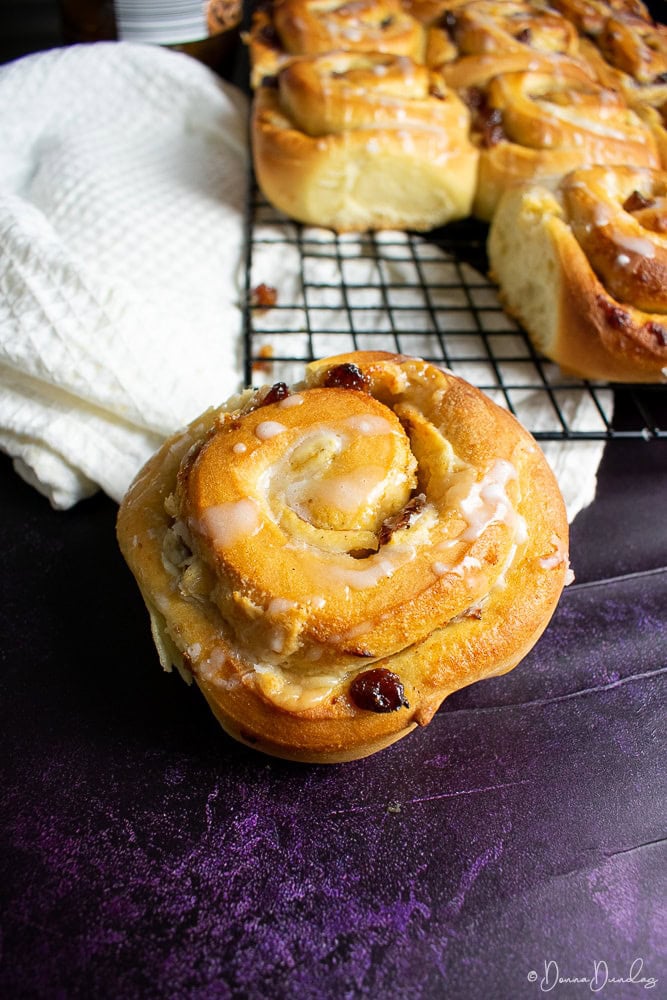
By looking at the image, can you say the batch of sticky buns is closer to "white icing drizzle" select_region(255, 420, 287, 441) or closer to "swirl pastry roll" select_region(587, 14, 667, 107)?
"white icing drizzle" select_region(255, 420, 287, 441)

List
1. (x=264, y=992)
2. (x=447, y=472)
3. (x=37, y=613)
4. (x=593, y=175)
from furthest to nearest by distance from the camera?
(x=593, y=175) < (x=37, y=613) < (x=447, y=472) < (x=264, y=992)

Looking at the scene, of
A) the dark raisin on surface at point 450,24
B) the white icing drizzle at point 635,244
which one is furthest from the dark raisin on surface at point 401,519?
the dark raisin on surface at point 450,24

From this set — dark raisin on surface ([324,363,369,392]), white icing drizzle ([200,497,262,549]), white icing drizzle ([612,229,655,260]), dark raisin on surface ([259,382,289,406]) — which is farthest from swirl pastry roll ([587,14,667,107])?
white icing drizzle ([200,497,262,549])

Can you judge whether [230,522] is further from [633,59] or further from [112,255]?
[633,59]

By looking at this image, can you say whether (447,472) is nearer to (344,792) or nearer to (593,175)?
(344,792)

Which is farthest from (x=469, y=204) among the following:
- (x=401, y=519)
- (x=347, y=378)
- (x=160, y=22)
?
(x=401, y=519)

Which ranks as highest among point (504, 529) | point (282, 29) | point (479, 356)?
point (282, 29)

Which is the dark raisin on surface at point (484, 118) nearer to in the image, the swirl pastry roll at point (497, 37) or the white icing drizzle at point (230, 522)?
the swirl pastry roll at point (497, 37)

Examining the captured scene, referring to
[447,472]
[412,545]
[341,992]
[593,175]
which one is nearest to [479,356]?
[593,175]
